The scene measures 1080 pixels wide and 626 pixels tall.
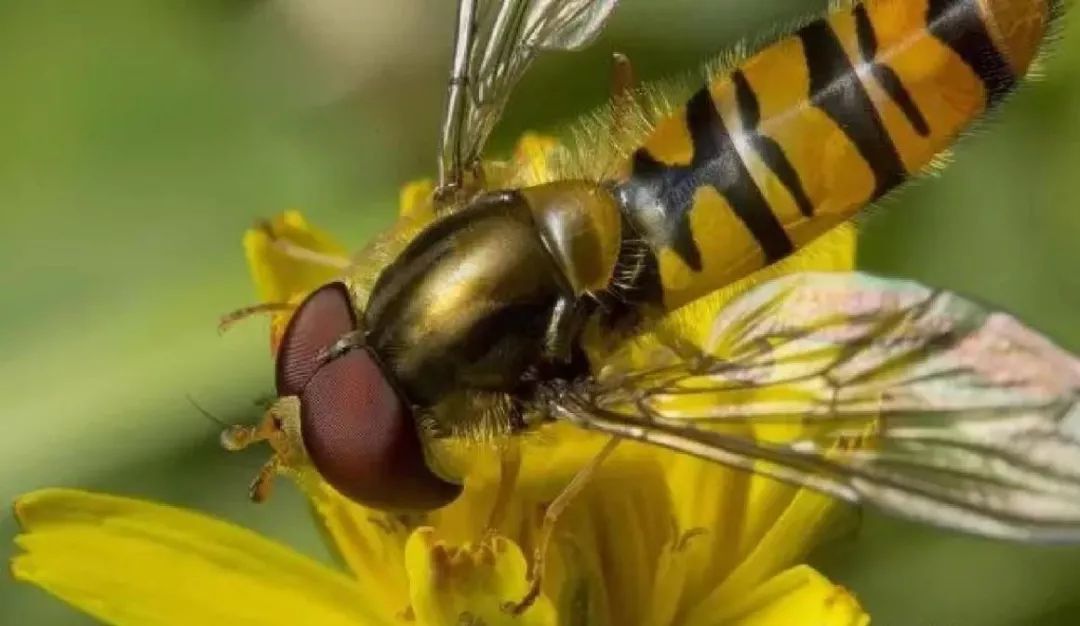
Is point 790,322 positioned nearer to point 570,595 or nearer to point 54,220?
point 570,595

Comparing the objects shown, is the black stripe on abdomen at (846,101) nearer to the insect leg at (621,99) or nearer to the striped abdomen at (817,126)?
the striped abdomen at (817,126)

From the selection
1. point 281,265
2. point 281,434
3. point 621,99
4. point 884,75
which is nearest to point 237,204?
point 281,265

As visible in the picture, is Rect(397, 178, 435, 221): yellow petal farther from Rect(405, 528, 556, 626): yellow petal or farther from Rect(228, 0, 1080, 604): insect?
Rect(405, 528, 556, 626): yellow petal

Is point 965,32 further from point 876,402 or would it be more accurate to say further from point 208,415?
point 208,415

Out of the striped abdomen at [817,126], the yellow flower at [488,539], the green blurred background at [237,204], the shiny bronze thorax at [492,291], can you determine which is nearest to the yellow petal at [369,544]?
the yellow flower at [488,539]

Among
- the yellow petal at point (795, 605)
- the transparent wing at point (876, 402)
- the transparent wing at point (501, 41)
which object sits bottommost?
the yellow petal at point (795, 605)
